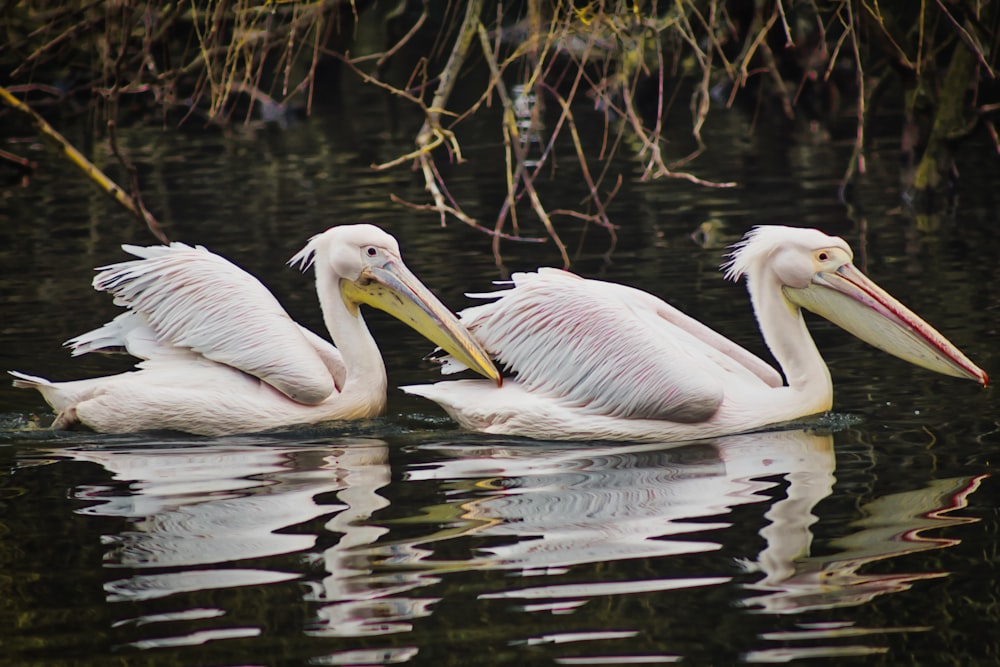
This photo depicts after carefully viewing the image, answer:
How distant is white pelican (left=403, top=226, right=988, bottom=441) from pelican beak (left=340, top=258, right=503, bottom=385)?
13 centimetres

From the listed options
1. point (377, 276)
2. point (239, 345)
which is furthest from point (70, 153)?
point (377, 276)

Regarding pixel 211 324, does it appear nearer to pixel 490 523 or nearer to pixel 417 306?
pixel 417 306

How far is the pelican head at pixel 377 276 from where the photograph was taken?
566 cm

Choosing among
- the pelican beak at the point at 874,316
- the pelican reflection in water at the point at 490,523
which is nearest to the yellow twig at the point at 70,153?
the pelican reflection in water at the point at 490,523

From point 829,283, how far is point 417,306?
4.87ft

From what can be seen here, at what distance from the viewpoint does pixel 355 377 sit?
18.7ft

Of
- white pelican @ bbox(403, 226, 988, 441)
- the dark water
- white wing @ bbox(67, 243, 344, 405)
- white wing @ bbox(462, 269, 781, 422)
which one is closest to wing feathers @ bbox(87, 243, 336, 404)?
white wing @ bbox(67, 243, 344, 405)

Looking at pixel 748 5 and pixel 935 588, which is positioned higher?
pixel 748 5

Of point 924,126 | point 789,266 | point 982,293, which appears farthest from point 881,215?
point 789,266

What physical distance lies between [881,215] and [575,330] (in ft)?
15.5

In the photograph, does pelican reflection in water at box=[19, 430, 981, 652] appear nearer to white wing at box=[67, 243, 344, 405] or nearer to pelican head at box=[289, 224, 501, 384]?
white wing at box=[67, 243, 344, 405]

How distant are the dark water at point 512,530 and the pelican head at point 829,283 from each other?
278mm

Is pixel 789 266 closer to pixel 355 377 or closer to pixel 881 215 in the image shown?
pixel 355 377

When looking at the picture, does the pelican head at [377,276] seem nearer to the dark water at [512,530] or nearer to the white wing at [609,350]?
the white wing at [609,350]
